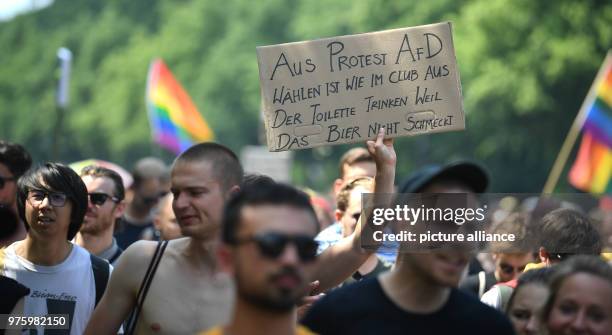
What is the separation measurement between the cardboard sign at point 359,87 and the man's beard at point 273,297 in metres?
2.36

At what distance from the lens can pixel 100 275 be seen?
6230mm

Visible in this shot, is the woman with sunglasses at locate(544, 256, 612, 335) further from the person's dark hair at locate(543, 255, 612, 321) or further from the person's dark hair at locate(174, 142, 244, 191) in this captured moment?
the person's dark hair at locate(174, 142, 244, 191)

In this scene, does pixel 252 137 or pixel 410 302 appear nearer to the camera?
pixel 410 302

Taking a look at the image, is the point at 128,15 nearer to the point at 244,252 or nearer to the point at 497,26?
the point at 497,26

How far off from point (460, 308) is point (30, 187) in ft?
9.29

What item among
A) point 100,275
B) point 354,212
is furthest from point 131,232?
point 100,275

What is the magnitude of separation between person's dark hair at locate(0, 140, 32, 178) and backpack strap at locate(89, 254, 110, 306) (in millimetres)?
1768

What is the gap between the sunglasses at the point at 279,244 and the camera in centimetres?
367

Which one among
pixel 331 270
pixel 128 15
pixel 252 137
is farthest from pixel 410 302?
pixel 128 15

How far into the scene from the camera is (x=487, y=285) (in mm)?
7141

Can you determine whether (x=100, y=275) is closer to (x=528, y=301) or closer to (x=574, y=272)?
(x=528, y=301)

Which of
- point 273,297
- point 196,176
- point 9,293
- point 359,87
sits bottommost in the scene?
point 9,293

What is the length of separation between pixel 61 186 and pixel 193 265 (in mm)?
1345

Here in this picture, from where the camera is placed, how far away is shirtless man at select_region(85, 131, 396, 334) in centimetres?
518
